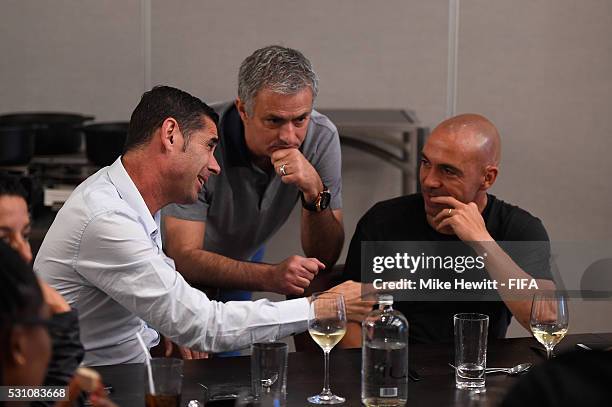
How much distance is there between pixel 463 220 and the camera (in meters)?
2.57

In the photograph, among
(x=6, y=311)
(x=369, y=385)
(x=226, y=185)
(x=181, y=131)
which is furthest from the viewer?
(x=226, y=185)

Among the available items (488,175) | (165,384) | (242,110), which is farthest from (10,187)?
(488,175)

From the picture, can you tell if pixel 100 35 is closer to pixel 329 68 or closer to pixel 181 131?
pixel 329 68

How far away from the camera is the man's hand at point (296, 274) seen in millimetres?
2461

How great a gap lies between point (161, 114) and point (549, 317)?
3.18 ft

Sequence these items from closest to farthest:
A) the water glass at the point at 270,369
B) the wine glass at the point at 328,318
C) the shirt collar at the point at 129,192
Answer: the water glass at the point at 270,369, the wine glass at the point at 328,318, the shirt collar at the point at 129,192

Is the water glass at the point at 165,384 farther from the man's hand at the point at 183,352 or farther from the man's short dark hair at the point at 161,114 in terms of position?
the man's hand at the point at 183,352

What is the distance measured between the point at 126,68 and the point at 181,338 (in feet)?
7.73

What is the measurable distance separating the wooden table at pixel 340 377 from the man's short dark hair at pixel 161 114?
55 centimetres

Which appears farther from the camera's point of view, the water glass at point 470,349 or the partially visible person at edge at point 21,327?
the water glass at point 470,349

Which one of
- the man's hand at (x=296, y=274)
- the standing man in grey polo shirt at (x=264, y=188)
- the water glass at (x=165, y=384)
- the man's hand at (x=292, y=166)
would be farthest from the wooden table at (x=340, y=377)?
the man's hand at (x=292, y=166)

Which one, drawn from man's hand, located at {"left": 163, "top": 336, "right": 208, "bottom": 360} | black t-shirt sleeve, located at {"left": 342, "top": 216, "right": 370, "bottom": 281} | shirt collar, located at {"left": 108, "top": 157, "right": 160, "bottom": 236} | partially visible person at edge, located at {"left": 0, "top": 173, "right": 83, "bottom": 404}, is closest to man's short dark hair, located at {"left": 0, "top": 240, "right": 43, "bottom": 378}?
partially visible person at edge, located at {"left": 0, "top": 173, "right": 83, "bottom": 404}

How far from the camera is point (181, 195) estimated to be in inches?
89.8

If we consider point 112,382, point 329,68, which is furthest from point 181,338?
point 329,68
